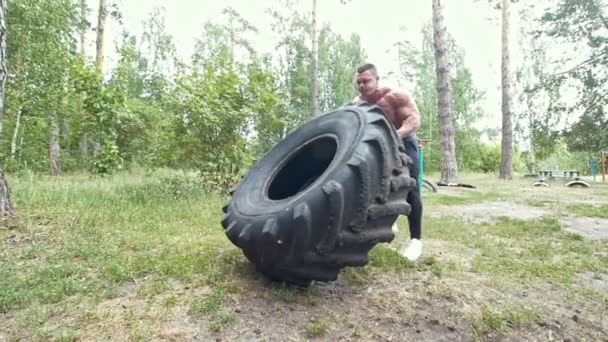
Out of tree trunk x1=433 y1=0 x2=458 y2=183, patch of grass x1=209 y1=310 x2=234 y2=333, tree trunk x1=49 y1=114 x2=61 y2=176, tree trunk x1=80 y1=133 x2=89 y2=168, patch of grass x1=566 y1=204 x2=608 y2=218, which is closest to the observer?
patch of grass x1=209 y1=310 x2=234 y2=333

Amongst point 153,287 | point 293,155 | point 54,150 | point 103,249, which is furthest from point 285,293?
point 54,150

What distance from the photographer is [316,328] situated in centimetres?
192

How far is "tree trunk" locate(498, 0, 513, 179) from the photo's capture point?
1297cm

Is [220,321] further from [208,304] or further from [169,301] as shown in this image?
[169,301]

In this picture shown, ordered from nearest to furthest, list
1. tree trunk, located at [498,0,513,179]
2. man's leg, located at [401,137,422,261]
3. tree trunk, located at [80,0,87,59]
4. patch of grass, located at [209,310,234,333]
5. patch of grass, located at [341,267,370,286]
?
patch of grass, located at [209,310,234,333]
patch of grass, located at [341,267,370,286]
man's leg, located at [401,137,422,261]
tree trunk, located at [498,0,513,179]
tree trunk, located at [80,0,87,59]

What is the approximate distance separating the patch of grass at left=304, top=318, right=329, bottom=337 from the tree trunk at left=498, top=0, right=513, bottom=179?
41.6 feet

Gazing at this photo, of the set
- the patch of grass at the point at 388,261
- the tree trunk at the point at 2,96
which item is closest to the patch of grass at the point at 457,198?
the patch of grass at the point at 388,261

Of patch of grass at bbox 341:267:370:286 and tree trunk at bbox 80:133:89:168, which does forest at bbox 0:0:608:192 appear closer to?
tree trunk at bbox 80:133:89:168

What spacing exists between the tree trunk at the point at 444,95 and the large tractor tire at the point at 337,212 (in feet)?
23.3

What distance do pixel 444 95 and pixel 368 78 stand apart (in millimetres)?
6596

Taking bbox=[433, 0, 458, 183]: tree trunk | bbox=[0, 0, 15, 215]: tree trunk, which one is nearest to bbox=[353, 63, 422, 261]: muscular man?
bbox=[0, 0, 15, 215]: tree trunk

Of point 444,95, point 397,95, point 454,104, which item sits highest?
point 454,104

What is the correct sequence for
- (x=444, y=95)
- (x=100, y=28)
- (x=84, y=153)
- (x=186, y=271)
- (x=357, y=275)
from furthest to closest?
(x=84, y=153)
(x=100, y=28)
(x=444, y=95)
(x=357, y=275)
(x=186, y=271)

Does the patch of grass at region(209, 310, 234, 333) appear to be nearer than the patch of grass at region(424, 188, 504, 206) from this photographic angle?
Yes
